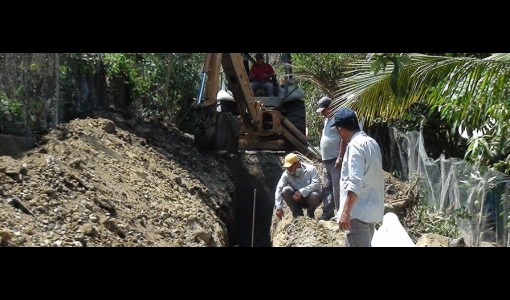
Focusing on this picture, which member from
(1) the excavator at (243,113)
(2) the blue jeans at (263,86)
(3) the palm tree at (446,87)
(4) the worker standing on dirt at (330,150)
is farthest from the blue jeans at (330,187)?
(2) the blue jeans at (263,86)

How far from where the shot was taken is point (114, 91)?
59.7 feet

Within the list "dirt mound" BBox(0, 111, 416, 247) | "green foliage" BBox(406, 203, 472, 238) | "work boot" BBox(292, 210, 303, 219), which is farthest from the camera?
"work boot" BBox(292, 210, 303, 219)

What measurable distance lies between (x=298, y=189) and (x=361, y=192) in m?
4.31

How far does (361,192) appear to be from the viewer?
22.4 feet

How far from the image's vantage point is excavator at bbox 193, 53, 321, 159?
15.7 metres

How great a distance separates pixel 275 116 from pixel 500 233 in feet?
27.2

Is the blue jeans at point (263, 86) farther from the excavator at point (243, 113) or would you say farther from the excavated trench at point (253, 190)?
the excavated trench at point (253, 190)

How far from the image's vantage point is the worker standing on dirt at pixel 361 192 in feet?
22.2

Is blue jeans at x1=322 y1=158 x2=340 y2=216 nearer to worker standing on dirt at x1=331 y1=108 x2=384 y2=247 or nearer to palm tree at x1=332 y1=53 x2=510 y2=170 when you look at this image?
palm tree at x1=332 y1=53 x2=510 y2=170

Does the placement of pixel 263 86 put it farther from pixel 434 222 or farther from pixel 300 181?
pixel 434 222

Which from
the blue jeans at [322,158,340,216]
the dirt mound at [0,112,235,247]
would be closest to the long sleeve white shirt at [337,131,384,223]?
the dirt mound at [0,112,235,247]

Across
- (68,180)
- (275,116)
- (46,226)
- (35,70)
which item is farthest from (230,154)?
(46,226)

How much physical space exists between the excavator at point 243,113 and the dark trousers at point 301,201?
4.53m

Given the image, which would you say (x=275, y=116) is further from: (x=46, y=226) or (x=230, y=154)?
(x=46, y=226)
